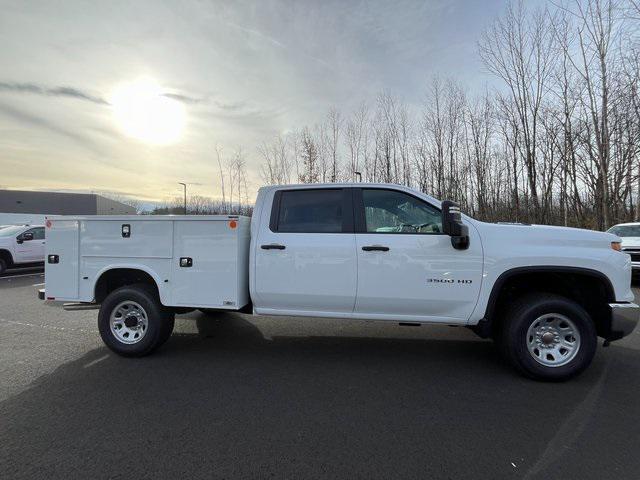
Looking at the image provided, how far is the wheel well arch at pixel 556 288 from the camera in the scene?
4043 mm

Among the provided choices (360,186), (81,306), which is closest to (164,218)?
(81,306)

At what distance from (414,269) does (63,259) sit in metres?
4.49

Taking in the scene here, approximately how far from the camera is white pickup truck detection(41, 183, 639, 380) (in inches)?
160

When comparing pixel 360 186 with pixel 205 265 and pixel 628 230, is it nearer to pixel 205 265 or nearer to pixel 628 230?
pixel 205 265

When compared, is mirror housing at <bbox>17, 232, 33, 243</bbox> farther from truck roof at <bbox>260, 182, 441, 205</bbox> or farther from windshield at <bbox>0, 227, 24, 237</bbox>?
truck roof at <bbox>260, 182, 441, 205</bbox>

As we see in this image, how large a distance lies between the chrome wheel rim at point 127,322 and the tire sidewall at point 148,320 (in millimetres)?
44

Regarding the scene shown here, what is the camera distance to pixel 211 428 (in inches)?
123

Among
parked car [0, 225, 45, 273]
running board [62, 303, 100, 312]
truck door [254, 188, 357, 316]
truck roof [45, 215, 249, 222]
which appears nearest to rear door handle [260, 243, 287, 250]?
truck door [254, 188, 357, 316]

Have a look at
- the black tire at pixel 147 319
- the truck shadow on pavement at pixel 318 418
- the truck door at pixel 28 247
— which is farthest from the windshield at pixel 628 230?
the truck door at pixel 28 247

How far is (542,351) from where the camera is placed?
4.14 m

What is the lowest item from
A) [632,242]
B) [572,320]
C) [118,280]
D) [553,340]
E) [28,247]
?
[553,340]

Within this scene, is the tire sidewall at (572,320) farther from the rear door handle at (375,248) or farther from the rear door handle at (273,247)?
the rear door handle at (273,247)

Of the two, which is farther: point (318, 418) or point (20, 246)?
point (20, 246)

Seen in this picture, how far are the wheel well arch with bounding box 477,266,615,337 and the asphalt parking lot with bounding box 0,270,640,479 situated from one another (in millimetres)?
665
